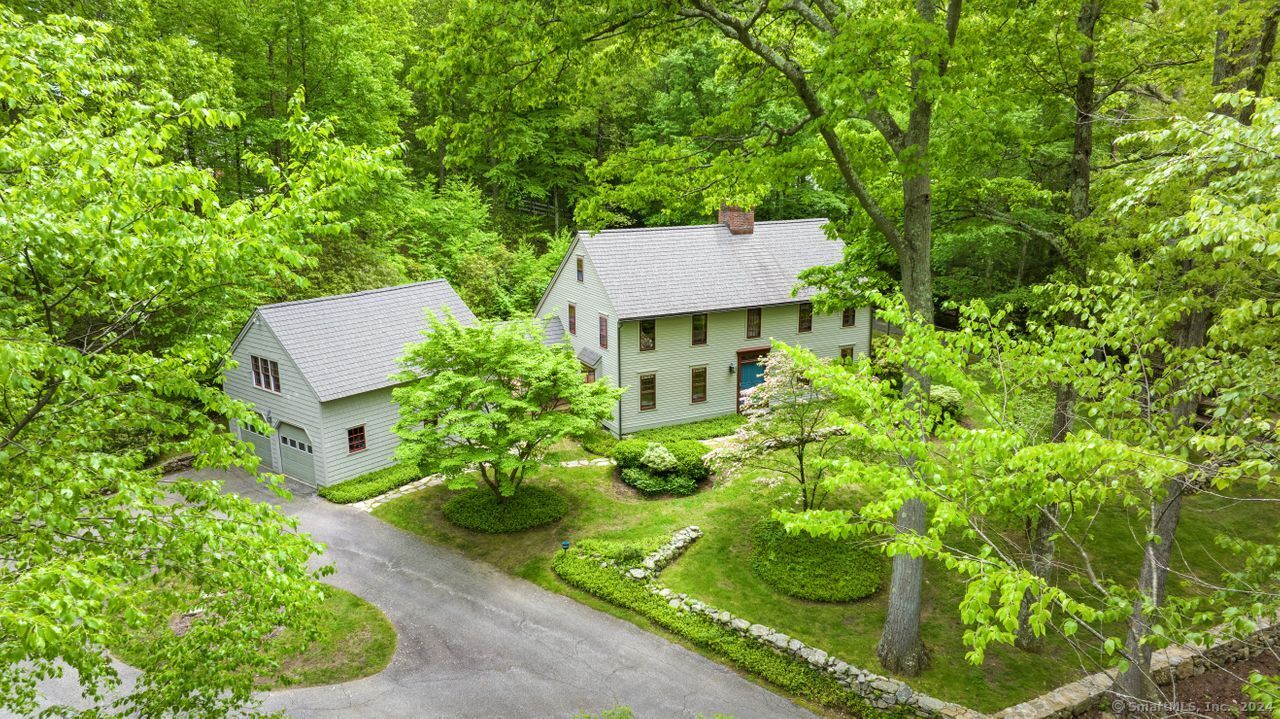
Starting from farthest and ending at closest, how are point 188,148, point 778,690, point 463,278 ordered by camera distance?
point 463,278 → point 188,148 → point 778,690

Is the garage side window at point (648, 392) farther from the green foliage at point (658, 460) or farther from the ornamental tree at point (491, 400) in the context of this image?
the ornamental tree at point (491, 400)

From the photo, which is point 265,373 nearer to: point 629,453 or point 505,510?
point 505,510

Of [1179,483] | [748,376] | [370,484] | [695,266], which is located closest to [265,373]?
[370,484]

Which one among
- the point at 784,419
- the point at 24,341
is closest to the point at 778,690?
the point at 784,419

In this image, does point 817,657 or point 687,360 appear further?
point 687,360

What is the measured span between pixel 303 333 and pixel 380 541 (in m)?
7.33

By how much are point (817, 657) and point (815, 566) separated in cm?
350

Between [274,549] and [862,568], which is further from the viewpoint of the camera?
[862,568]

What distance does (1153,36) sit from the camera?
14875 mm

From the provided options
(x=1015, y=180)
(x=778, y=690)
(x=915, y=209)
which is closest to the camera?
(x=915, y=209)

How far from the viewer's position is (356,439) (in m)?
22.7

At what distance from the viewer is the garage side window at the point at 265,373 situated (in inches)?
894

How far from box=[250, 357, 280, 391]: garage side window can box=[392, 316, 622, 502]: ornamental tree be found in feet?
17.2

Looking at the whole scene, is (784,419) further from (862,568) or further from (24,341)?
(24,341)
